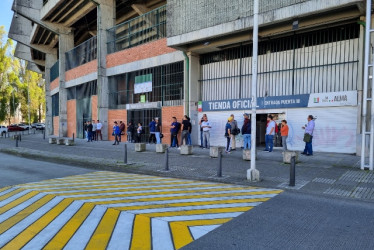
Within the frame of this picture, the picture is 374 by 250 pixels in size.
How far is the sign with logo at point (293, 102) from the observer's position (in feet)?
39.5

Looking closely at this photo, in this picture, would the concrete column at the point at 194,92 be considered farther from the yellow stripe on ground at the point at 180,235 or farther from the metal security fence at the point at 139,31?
the yellow stripe on ground at the point at 180,235

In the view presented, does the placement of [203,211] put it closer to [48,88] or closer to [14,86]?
[48,88]

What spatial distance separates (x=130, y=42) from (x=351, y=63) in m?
15.1

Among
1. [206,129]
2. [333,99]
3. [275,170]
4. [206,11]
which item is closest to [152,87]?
[206,129]

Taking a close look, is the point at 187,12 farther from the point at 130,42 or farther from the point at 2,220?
the point at 2,220

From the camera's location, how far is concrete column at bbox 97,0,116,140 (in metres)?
22.7

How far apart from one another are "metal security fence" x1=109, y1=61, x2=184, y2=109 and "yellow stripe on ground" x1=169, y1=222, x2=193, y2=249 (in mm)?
13728

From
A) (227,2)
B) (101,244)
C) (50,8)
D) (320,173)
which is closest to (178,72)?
(227,2)

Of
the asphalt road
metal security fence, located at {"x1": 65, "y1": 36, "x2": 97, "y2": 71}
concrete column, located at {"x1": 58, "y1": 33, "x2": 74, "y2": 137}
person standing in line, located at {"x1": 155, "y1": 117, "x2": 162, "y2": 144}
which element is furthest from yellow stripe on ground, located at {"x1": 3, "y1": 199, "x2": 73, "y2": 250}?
concrete column, located at {"x1": 58, "y1": 33, "x2": 74, "y2": 137}

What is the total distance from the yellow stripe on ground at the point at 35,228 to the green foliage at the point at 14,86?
51.9 metres

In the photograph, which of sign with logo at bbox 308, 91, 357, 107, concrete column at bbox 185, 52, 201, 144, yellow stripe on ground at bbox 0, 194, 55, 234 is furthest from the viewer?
concrete column at bbox 185, 52, 201, 144

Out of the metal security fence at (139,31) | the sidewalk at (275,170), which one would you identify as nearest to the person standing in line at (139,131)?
the metal security fence at (139,31)

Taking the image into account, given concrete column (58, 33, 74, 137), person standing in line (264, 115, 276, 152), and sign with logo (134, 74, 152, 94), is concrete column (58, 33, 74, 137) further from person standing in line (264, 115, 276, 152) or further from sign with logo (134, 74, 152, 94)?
person standing in line (264, 115, 276, 152)

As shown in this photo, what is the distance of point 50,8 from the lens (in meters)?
26.7
